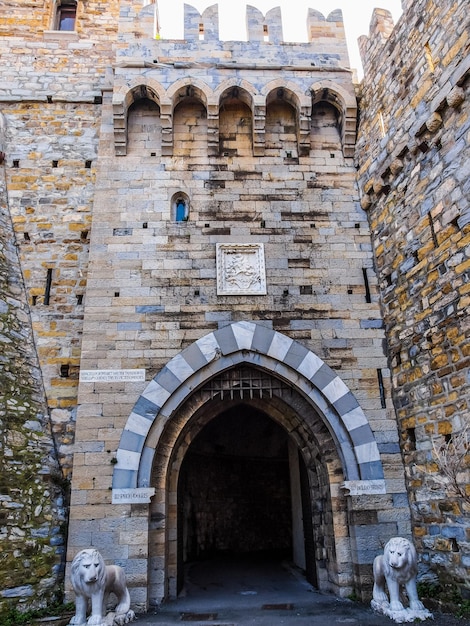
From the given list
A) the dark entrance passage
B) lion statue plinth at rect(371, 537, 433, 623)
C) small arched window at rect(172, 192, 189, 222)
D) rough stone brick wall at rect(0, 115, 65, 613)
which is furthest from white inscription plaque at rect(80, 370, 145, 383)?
the dark entrance passage

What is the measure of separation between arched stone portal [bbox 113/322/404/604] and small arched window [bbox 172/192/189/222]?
1.94 meters

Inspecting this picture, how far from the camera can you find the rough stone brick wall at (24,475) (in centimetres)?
541

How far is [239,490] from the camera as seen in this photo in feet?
39.1

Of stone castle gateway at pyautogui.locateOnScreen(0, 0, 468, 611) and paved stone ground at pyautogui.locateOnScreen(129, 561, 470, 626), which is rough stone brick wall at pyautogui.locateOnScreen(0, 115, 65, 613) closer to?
stone castle gateway at pyautogui.locateOnScreen(0, 0, 468, 611)

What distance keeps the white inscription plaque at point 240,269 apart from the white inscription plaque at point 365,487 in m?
2.69

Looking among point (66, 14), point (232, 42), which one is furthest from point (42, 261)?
point (66, 14)

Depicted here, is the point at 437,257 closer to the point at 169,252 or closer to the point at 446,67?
the point at 446,67

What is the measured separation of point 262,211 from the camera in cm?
732

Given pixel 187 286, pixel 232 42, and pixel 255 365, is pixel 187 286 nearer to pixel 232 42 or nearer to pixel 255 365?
pixel 255 365

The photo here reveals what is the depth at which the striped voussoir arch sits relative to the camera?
5984 mm

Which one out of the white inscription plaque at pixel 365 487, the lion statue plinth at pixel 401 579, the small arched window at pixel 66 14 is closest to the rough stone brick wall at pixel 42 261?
the small arched window at pixel 66 14

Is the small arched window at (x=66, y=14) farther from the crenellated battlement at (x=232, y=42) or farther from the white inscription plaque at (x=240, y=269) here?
the white inscription plaque at (x=240, y=269)

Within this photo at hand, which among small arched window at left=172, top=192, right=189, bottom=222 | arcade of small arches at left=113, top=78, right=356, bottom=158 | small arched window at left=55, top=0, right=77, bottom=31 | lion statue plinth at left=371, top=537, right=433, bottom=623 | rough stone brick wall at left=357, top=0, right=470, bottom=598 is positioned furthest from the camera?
small arched window at left=55, top=0, right=77, bottom=31

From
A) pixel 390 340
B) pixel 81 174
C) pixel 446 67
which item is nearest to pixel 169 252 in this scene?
pixel 81 174
